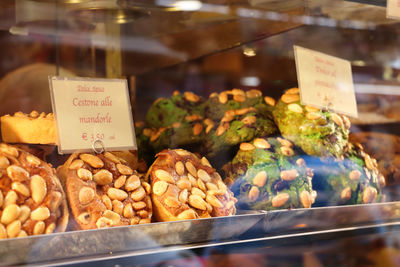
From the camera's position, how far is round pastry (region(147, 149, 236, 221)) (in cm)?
111

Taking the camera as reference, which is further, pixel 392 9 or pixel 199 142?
pixel 392 9

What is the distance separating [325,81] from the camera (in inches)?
59.8

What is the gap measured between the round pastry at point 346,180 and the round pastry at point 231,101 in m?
0.27

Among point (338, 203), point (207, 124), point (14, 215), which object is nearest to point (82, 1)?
point (207, 124)

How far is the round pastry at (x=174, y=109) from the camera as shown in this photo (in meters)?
1.55

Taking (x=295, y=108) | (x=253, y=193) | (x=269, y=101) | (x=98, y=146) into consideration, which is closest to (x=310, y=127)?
(x=295, y=108)

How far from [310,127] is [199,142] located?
34 centimetres

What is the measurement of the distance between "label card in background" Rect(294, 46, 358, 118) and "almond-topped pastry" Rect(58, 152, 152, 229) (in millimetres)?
618

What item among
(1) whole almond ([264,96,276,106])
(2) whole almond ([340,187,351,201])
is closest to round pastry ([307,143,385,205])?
(2) whole almond ([340,187,351,201])

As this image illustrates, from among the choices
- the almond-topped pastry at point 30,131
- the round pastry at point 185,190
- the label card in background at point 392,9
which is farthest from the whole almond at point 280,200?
the label card in background at point 392,9

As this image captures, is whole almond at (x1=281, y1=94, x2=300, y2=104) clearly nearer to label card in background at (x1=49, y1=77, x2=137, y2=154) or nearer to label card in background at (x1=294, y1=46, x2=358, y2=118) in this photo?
label card in background at (x1=294, y1=46, x2=358, y2=118)

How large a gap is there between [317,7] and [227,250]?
37.9 inches

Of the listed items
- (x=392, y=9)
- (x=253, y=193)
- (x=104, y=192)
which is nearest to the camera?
(x=104, y=192)

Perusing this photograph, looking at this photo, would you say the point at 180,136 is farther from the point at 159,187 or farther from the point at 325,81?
the point at 325,81
